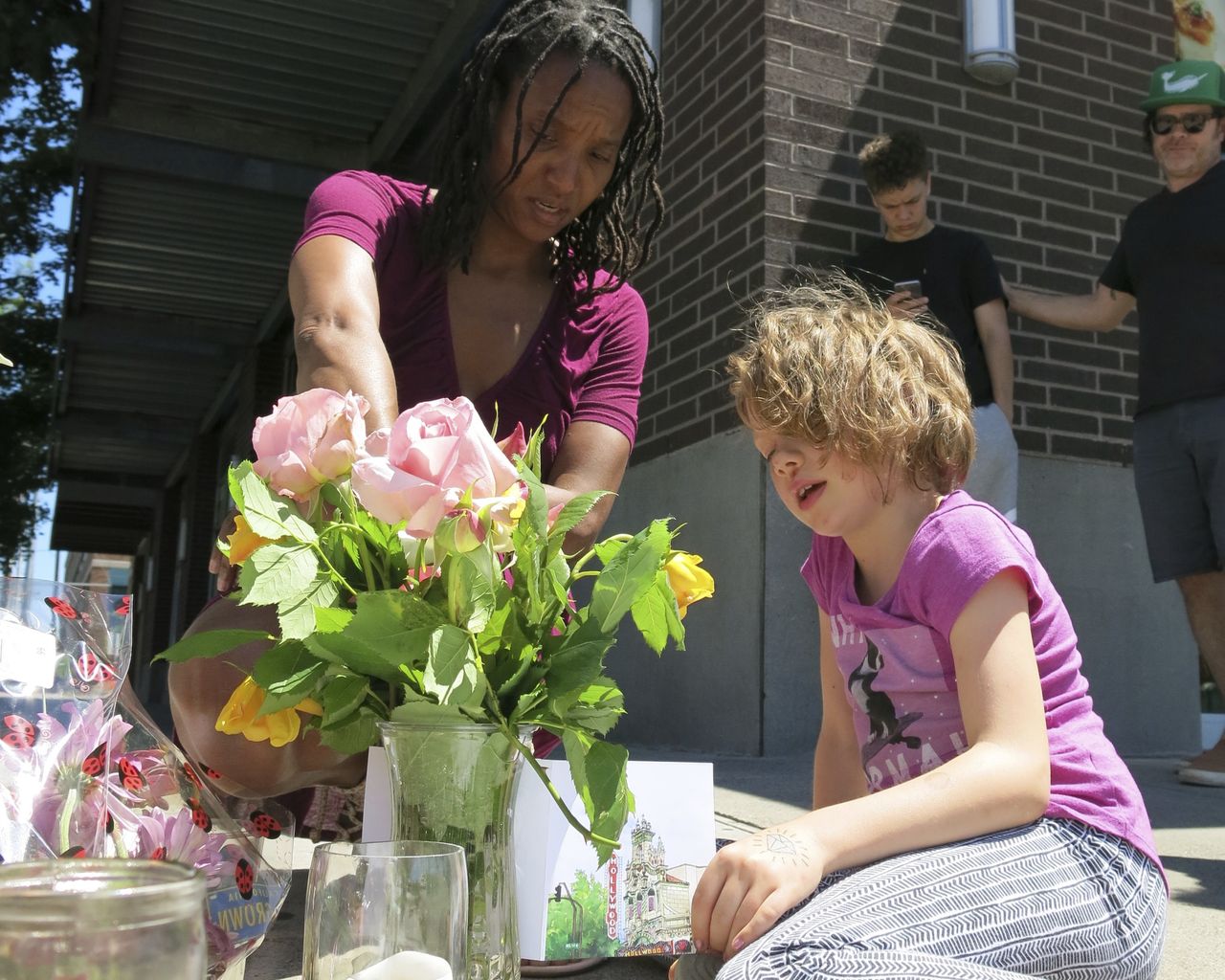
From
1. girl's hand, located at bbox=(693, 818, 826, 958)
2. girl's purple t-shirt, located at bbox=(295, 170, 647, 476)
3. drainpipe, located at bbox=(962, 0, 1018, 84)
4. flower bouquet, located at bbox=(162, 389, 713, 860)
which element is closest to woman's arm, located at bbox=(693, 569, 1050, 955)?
girl's hand, located at bbox=(693, 818, 826, 958)

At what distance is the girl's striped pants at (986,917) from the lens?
1.31m

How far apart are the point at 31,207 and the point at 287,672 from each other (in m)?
13.2

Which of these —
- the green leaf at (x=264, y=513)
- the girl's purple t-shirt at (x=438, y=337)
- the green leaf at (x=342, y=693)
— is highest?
the girl's purple t-shirt at (x=438, y=337)

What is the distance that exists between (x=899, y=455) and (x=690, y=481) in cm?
346

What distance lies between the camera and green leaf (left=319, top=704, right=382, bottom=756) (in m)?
1.15

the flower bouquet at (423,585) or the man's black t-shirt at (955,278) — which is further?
the man's black t-shirt at (955,278)

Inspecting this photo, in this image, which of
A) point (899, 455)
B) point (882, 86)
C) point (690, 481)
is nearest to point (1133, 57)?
point (882, 86)

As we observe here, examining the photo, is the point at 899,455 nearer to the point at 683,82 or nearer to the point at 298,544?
the point at 298,544

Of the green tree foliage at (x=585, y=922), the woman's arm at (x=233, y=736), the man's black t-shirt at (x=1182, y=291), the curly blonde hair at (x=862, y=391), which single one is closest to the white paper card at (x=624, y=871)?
the green tree foliage at (x=585, y=922)

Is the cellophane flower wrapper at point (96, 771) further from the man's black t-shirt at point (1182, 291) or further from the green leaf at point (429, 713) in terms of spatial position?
the man's black t-shirt at point (1182, 291)

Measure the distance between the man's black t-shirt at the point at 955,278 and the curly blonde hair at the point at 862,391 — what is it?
2530 millimetres

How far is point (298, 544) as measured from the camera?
1.06 meters

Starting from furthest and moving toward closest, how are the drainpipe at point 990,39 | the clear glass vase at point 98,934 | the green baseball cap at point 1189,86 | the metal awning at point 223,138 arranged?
the metal awning at point 223,138 < the drainpipe at point 990,39 < the green baseball cap at point 1189,86 < the clear glass vase at point 98,934

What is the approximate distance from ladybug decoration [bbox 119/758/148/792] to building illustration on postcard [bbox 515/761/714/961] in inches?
15.6
